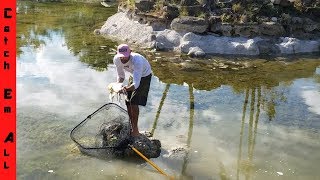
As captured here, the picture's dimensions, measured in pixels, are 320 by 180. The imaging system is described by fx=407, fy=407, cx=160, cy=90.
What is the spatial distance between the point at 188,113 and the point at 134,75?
2969mm

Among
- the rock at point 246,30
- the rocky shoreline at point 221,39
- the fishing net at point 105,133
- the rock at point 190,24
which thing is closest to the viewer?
the fishing net at point 105,133

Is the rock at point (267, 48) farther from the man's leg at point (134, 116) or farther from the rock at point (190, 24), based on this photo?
the man's leg at point (134, 116)

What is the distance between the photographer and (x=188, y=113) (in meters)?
9.12

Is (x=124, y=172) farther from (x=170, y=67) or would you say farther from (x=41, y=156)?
(x=170, y=67)

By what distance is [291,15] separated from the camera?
54.0ft

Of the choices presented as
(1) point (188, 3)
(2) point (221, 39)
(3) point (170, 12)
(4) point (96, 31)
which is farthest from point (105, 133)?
(4) point (96, 31)

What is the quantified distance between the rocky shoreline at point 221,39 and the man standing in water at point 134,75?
7.77 metres

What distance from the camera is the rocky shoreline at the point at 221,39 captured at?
15094 mm

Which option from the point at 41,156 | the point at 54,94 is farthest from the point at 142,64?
the point at 54,94

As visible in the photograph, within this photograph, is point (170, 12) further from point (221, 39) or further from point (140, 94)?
point (140, 94)

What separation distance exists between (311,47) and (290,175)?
1064 centimetres

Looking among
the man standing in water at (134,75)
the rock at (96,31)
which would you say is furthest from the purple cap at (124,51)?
the rock at (96,31)

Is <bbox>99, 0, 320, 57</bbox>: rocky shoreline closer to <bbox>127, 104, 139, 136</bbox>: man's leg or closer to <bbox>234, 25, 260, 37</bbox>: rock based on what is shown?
<bbox>234, 25, 260, 37</bbox>: rock

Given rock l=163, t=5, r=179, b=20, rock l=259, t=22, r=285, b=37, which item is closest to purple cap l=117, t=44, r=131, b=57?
rock l=163, t=5, r=179, b=20
